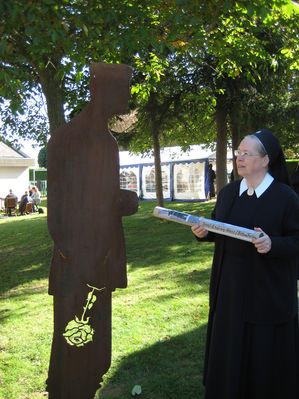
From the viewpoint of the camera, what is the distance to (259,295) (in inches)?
93.3

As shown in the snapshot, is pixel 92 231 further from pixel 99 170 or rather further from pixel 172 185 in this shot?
pixel 172 185

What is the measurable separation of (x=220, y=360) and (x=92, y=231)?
1210 mm

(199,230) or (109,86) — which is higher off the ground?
(109,86)

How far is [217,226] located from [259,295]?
1.70 feet

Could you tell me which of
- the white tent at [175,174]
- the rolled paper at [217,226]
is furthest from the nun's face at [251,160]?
the white tent at [175,174]

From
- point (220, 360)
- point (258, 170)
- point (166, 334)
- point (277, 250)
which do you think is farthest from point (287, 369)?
point (166, 334)

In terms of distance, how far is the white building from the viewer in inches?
959

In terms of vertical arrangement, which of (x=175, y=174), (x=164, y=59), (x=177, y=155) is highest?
(x=164, y=59)

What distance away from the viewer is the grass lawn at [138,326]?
3409 mm

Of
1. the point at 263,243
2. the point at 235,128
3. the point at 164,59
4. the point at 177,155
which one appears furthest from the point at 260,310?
the point at 177,155

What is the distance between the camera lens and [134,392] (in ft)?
10.6

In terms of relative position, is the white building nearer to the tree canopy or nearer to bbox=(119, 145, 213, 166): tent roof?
bbox=(119, 145, 213, 166): tent roof

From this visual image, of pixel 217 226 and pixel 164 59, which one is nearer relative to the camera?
pixel 217 226

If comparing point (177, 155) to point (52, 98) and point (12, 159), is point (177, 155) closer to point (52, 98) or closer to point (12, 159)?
point (12, 159)
